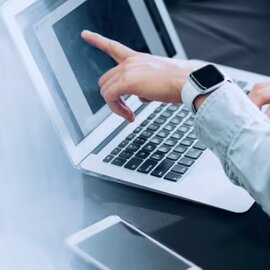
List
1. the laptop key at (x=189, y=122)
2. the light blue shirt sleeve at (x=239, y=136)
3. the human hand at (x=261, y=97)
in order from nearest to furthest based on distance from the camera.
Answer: the light blue shirt sleeve at (x=239, y=136) < the human hand at (x=261, y=97) < the laptop key at (x=189, y=122)

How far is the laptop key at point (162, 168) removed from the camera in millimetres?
761

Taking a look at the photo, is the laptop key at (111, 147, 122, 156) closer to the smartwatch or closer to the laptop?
the laptop

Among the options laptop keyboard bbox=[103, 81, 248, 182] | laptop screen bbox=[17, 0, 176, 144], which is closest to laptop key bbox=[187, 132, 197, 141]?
laptop keyboard bbox=[103, 81, 248, 182]

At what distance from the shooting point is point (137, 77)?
2.50 feet

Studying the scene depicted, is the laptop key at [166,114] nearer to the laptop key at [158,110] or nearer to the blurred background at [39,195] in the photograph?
the laptop key at [158,110]

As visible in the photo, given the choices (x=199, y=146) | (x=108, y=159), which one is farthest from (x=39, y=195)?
(x=199, y=146)

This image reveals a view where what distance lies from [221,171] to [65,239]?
0.63 ft

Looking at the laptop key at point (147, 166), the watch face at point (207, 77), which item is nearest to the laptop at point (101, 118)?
the laptop key at point (147, 166)

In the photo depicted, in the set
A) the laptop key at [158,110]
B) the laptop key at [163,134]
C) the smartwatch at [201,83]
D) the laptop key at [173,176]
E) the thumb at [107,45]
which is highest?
the thumb at [107,45]

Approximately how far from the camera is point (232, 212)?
0.72 metres

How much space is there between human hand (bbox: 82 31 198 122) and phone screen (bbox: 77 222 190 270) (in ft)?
0.53

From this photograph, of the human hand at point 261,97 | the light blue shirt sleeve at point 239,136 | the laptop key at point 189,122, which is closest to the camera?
the light blue shirt sleeve at point 239,136

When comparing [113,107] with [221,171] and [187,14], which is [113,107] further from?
[187,14]

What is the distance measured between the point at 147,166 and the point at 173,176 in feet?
0.11
